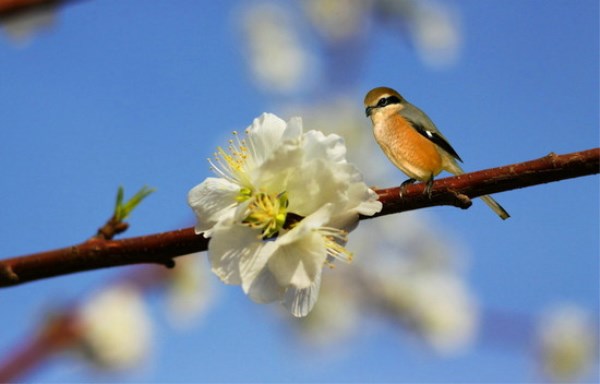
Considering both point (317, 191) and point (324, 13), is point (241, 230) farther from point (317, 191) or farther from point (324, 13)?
point (324, 13)

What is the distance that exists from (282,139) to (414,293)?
14.1 feet

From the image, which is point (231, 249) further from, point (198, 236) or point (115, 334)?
point (115, 334)

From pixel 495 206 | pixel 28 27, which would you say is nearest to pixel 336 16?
pixel 28 27

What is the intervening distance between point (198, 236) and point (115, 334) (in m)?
3.24

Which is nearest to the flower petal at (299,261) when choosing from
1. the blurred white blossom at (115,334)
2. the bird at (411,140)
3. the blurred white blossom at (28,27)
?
the bird at (411,140)

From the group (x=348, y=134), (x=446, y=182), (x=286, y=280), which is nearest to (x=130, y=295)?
(x=286, y=280)

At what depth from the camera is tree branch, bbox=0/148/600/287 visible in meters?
0.93

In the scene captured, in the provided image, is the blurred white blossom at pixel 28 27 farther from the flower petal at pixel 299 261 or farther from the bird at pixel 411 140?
the flower petal at pixel 299 261

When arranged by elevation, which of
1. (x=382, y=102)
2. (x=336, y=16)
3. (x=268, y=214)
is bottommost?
(x=268, y=214)

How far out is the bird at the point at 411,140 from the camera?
5.81ft

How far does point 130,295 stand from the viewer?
2.38m

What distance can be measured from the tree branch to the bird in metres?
0.54

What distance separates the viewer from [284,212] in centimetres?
114

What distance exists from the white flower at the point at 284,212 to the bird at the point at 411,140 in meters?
0.54
